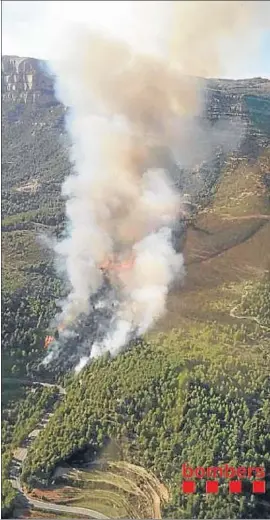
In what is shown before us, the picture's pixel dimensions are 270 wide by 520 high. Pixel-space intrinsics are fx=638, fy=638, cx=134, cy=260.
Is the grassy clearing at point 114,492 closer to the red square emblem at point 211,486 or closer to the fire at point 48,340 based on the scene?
the red square emblem at point 211,486

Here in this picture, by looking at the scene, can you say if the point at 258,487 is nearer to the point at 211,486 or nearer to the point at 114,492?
the point at 211,486

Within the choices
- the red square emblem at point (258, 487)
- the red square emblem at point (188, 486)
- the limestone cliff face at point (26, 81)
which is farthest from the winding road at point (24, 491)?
the limestone cliff face at point (26, 81)

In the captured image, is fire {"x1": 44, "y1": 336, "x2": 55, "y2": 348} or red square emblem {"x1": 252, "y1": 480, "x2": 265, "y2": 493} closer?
red square emblem {"x1": 252, "y1": 480, "x2": 265, "y2": 493}

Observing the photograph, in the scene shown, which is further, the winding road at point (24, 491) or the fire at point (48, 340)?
the fire at point (48, 340)

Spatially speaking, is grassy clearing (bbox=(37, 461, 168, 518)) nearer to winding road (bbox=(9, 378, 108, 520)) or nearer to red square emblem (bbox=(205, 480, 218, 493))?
winding road (bbox=(9, 378, 108, 520))

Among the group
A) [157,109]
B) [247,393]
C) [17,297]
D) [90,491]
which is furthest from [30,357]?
[157,109]

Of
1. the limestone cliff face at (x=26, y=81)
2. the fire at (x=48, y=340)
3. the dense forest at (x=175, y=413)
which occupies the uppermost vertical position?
the limestone cliff face at (x=26, y=81)

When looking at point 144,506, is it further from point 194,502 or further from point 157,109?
point 157,109

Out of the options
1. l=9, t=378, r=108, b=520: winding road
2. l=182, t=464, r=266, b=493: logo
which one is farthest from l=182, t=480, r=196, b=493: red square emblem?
Answer: l=9, t=378, r=108, b=520: winding road
